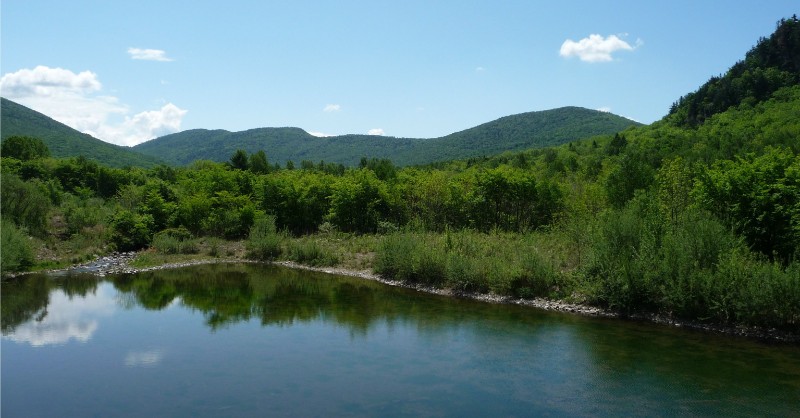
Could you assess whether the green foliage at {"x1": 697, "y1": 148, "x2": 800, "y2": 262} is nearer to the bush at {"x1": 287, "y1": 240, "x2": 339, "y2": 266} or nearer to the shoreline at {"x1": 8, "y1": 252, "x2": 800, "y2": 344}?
the shoreline at {"x1": 8, "y1": 252, "x2": 800, "y2": 344}

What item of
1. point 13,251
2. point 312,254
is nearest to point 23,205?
point 13,251

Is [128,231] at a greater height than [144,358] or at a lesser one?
greater

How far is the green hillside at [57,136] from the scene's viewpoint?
111 metres

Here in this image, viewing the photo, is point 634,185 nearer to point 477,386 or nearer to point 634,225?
point 634,225

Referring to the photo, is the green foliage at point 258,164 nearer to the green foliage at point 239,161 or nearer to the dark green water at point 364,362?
the green foliage at point 239,161

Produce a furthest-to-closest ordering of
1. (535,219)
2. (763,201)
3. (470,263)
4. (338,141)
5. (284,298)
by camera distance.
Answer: (338,141), (535,219), (470,263), (284,298), (763,201)

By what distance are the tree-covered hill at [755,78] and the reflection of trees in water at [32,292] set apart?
8291cm

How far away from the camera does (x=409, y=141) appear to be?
164 meters

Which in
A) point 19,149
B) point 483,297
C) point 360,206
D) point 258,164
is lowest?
point 483,297

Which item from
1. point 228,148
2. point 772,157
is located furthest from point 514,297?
point 228,148

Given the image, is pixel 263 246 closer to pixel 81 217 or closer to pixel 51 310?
pixel 81 217

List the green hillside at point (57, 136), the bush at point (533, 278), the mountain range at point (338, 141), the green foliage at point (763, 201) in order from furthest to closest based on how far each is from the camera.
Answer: the mountain range at point (338, 141) → the green hillside at point (57, 136) → the bush at point (533, 278) → the green foliage at point (763, 201)

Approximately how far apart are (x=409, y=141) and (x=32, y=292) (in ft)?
454

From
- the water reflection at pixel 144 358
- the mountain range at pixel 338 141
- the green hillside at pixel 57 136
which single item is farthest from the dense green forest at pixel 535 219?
the mountain range at pixel 338 141
